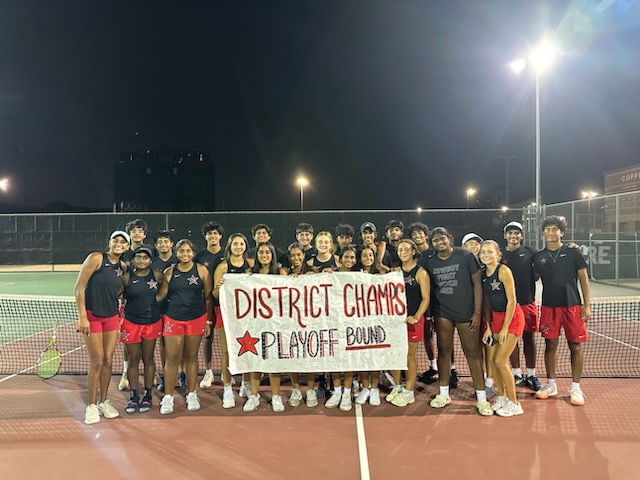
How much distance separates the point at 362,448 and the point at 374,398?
101 centimetres

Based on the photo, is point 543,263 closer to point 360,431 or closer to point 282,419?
point 360,431

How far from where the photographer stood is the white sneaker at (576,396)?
4.75m

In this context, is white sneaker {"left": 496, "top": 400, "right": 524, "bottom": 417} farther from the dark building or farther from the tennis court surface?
the dark building

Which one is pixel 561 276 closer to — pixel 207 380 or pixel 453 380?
pixel 453 380

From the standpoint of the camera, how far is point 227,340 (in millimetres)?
4805

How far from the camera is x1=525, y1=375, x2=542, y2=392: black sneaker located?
5.19 metres

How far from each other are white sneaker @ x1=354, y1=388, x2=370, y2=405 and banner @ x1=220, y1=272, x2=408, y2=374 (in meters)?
0.34

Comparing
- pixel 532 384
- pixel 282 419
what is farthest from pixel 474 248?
pixel 282 419

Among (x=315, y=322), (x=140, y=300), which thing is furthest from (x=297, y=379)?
(x=140, y=300)

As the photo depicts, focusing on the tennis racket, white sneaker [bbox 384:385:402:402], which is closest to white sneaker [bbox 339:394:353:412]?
white sneaker [bbox 384:385:402:402]

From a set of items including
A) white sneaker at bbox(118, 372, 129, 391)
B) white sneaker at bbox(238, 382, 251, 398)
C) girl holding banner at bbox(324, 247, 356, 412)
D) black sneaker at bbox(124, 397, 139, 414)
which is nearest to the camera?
black sneaker at bbox(124, 397, 139, 414)

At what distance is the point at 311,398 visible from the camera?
4906 millimetres

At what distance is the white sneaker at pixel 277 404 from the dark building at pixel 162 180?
43.6 m

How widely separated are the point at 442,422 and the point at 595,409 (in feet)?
5.29
